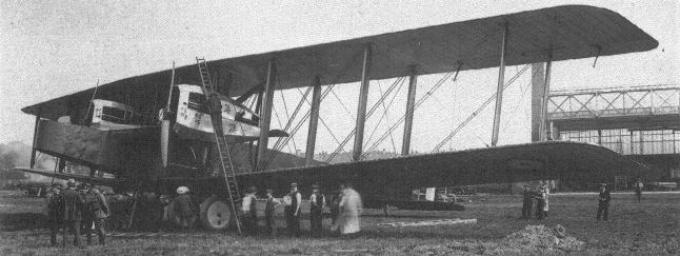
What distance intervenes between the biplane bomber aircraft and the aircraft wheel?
0.08 feet

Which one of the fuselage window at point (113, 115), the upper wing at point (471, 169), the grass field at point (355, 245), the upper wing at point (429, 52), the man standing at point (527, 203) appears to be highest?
the upper wing at point (429, 52)

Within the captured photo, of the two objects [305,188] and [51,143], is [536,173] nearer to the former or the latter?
[305,188]

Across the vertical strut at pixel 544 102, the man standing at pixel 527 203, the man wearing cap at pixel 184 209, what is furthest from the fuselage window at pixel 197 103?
the man standing at pixel 527 203

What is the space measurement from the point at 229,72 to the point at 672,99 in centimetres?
4826

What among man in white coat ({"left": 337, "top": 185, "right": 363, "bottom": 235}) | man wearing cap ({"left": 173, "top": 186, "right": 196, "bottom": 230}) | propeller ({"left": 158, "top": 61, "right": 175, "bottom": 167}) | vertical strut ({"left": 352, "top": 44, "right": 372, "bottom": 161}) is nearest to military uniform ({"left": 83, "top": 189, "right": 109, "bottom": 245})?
propeller ({"left": 158, "top": 61, "right": 175, "bottom": 167})

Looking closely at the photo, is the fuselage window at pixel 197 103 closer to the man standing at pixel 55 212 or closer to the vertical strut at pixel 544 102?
the man standing at pixel 55 212

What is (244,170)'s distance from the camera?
1432 cm

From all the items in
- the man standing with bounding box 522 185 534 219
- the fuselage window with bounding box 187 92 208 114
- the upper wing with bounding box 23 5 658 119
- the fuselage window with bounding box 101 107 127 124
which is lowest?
the man standing with bounding box 522 185 534 219

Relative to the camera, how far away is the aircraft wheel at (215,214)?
11.1 meters

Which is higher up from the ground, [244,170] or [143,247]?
[244,170]

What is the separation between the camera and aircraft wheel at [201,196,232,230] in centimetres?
1113

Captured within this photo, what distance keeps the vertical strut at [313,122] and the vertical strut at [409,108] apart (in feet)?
6.90

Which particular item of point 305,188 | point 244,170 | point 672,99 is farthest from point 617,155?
point 672,99

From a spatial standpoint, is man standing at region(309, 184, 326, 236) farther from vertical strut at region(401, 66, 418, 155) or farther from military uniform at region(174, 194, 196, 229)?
vertical strut at region(401, 66, 418, 155)
